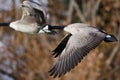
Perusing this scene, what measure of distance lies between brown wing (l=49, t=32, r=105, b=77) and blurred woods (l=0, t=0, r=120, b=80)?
196 inches

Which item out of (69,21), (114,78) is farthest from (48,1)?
(114,78)

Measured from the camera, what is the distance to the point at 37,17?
10.0 meters

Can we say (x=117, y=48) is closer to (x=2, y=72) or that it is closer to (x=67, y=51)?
(x=2, y=72)

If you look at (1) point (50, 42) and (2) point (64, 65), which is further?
(1) point (50, 42)

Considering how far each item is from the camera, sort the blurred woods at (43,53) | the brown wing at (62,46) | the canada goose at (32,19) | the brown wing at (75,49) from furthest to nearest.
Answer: the blurred woods at (43,53) → the canada goose at (32,19) → the brown wing at (62,46) → the brown wing at (75,49)

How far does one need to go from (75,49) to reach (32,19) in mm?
938

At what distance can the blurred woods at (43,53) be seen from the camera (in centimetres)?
1502

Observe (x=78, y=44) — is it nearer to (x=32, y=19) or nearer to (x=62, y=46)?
(x=62, y=46)

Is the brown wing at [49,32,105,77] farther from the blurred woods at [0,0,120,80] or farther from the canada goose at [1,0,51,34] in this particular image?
the blurred woods at [0,0,120,80]

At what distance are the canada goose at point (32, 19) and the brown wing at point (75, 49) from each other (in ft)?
1.59

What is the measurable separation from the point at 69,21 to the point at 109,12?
200 centimetres

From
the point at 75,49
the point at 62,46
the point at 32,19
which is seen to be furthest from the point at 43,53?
the point at 75,49

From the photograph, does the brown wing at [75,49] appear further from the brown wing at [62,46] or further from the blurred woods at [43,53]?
the blurred woods at [43,53]

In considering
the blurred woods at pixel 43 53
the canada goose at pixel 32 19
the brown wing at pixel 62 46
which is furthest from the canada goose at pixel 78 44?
the blurred woods at pixel 43 53
